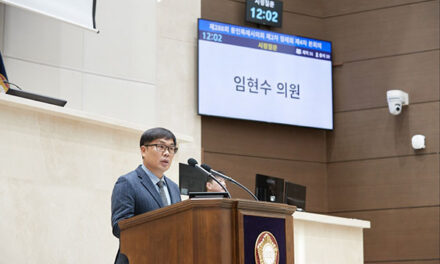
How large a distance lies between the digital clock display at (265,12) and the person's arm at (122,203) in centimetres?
493

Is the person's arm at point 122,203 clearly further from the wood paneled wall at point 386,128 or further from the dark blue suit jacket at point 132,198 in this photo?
the wood paneled wall at point 386,128

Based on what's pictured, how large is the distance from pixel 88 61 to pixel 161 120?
1158mm

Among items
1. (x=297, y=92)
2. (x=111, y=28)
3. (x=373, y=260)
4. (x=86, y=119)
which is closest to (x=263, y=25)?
(x=297, y=92)

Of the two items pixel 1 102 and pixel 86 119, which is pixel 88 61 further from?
A: pixel 1 102

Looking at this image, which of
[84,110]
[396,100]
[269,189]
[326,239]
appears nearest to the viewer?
[326,239]

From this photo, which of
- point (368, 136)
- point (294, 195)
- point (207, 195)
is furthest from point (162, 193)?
point (368, 136)

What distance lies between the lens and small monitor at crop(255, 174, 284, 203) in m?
5.52

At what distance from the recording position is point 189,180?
4.88 meters

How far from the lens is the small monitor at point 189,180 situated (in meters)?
4.77

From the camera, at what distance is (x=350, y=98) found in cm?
780

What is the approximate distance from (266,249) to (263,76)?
196 inches

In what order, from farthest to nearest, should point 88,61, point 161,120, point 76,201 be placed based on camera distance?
point 161,120, point 88,61, point 76,201

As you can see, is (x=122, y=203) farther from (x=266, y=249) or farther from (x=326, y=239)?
(x=326, y=239)

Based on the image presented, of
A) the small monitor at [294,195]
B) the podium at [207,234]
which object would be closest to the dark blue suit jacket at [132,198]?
→ the podium at [207,234]
